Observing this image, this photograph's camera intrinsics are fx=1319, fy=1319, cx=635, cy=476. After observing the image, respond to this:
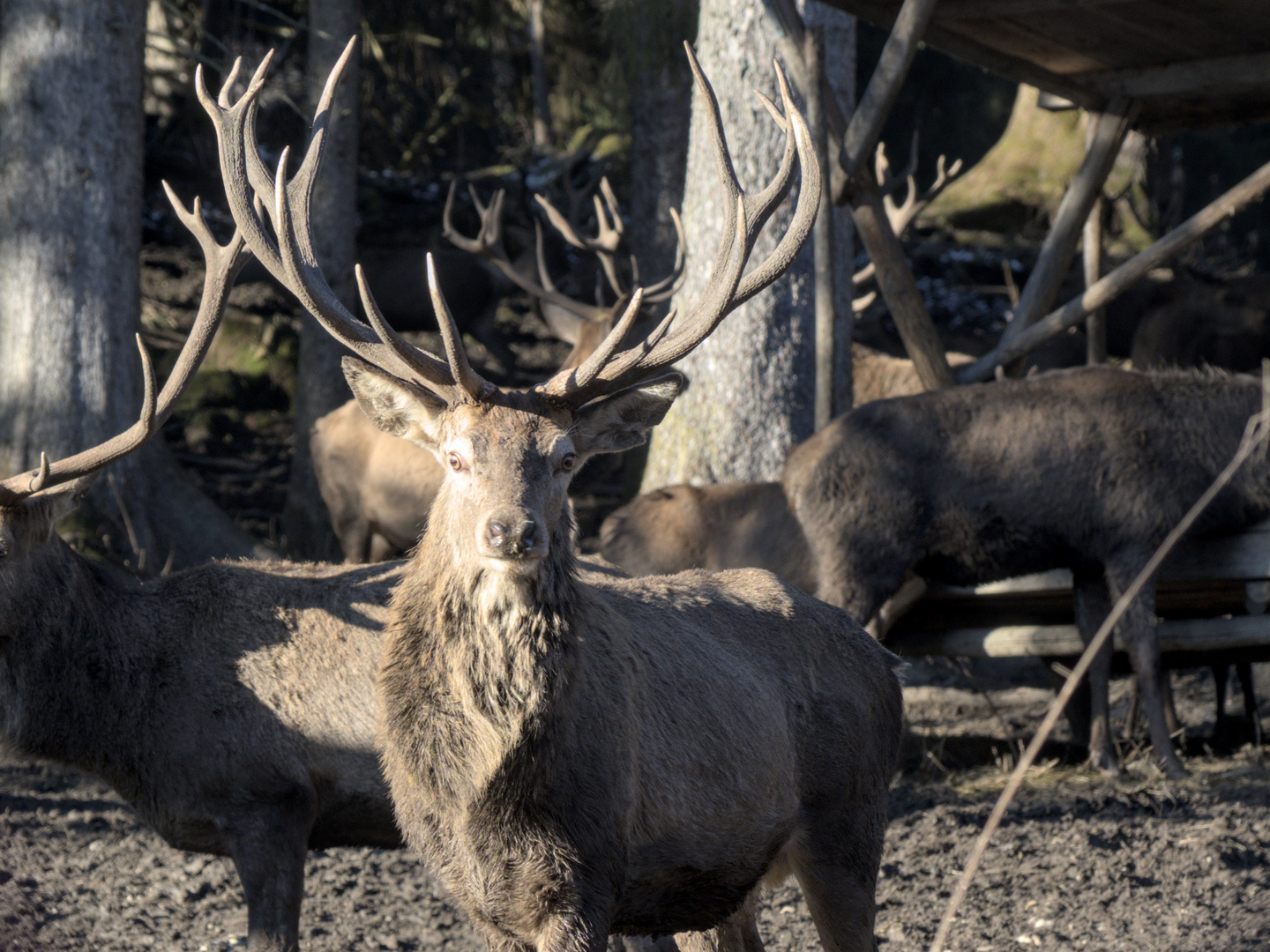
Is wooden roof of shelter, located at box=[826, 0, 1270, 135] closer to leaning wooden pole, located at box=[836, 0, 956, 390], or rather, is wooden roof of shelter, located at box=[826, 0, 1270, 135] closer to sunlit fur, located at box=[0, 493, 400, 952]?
leaning wooden pole, located at box=[836, 0, 956, 390]

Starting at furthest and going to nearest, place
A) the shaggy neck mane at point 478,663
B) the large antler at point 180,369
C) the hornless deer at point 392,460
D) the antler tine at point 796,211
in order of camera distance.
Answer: the hornless deer at point 392,460, the large antler at point 180,369, the antler tine at point 796,211, the shaggy neck mane at point 478,663

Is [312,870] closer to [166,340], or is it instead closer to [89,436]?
[89,436]

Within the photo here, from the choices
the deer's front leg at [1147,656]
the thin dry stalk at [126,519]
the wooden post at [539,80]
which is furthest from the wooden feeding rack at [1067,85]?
the wooden post at [539,80]

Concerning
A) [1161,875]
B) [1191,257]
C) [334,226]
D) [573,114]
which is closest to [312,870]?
[1161,875]

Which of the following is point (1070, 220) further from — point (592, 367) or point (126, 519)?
point (126, 519)

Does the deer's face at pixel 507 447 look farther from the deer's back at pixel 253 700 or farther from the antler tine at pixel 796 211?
the deer's back at pixel 253 700

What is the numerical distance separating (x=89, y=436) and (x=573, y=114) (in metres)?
12.9

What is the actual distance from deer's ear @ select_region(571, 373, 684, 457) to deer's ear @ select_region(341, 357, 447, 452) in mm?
410

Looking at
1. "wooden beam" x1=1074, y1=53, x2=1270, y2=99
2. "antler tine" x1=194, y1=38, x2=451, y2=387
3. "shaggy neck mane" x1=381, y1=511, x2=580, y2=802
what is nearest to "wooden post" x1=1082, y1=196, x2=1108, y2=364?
"wooden beam" x1=1074, y1=53, x2=1270, y2=99

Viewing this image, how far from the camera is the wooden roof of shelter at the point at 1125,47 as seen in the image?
632 cm

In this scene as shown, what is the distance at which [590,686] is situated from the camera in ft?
11.4

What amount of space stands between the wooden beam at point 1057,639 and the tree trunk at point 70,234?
4824 mm

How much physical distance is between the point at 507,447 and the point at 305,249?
1009 mm

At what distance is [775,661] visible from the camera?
4051 millimetres
